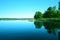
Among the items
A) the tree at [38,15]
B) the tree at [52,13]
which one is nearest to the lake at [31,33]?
the tree at [52,13]

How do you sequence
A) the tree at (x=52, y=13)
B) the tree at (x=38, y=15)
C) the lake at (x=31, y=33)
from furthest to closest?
the tree at (x=38, y=15) → the tree at (x=52, y=13) → the lake at (x=31, y=33)

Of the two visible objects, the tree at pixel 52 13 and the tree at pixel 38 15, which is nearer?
the tree at pixel 52 13

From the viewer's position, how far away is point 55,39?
1599 cm

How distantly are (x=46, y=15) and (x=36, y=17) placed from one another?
11076 mm

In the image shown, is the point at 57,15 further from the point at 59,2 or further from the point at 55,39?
the point at 55,39

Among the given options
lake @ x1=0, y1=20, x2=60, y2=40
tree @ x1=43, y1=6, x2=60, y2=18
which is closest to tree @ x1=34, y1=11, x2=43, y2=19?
tree @ x1=43, y1=6, x2=60, y2=18

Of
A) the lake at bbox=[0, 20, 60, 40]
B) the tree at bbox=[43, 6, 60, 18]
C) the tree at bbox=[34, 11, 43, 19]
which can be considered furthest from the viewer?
the tree at bbox=[34, 11, 43, 19]

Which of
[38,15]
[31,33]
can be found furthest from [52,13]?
[31,33]

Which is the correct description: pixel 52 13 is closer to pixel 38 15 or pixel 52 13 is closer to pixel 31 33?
pixel 38 15

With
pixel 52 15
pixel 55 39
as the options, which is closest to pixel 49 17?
pixel 52 15

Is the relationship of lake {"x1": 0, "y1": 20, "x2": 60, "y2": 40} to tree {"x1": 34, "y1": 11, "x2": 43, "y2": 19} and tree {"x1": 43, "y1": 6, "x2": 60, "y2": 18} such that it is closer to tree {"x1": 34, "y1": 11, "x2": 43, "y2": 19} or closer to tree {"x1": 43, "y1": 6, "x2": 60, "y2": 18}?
tree {"x1": 43, "y1": 6, "x2": 60, "y2": 18}

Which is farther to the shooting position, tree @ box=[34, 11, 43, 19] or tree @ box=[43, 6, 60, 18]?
tree @ box=[34, 11, 43, 19]

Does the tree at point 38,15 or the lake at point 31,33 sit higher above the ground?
the tree at point 38,15

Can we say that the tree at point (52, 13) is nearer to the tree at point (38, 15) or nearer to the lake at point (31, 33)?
the tree at point (38, 15)
